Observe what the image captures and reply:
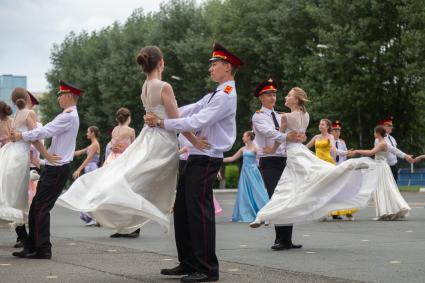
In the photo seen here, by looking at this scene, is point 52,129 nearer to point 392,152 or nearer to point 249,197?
point 249,197

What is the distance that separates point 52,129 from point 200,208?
2.65m

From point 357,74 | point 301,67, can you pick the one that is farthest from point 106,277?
point 301,67

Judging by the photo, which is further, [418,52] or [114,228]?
[418,52]

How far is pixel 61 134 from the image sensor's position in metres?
9.97

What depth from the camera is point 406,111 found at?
143 ft

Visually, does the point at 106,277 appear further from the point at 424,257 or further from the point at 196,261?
Result: the point at 424,257

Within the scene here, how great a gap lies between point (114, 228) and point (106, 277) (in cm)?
49

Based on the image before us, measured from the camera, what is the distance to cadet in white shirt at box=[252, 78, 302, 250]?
11109 millimetres

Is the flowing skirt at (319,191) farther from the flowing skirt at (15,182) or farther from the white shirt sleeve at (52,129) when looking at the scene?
the flowing skirt at (15,182)

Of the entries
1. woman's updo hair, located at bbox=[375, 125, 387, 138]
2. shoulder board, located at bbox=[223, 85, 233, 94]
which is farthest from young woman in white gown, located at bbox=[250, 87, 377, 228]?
woman's updo hair, located at bbox=[375, 125, 387, 138]

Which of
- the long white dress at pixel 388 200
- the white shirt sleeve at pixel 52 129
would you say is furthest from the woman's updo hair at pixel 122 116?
the long white dress at pixel 388 200

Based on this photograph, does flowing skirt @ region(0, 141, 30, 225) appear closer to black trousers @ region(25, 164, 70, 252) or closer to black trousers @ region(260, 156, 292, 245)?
black trousers @ region(25, 164, 70, 252)

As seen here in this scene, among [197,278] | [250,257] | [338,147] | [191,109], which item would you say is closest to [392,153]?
[338,147]

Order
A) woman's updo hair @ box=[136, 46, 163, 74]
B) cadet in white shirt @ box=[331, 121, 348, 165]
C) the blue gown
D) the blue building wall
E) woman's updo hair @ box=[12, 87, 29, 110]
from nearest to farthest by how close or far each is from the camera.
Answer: woman's updo hair @ box=[136, 46, 163, 74] < woman's updo hair @ box=[12, 87, 29, 110] < the blue gown < cadet in white shirt @ box=[331, 121, 348, 165] < the blue building wall
